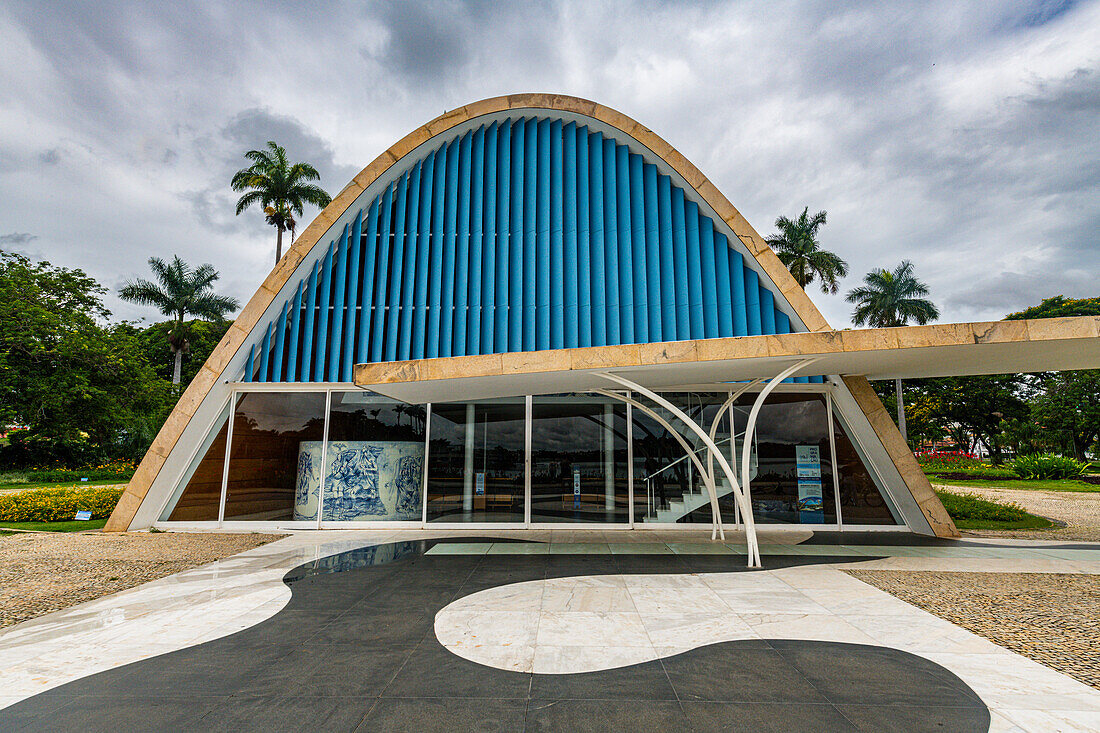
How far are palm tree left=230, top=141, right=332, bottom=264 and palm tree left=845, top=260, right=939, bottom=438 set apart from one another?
44.1m

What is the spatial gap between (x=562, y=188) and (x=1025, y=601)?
1323 cm

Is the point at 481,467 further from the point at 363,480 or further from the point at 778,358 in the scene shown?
the point at 778,358

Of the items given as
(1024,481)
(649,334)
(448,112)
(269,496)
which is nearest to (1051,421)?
(1024,481)

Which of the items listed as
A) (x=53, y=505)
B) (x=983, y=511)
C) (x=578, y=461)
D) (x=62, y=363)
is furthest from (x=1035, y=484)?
(x=62, y=363)

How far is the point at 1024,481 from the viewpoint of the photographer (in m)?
31.3

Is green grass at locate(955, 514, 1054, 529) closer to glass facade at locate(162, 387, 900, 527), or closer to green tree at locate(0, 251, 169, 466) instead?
glass facade at locate(162, 387, 900, 527)

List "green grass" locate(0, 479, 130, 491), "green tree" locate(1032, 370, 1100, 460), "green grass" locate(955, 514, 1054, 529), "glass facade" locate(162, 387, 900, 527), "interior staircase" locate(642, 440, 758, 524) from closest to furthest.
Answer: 1. "interior staircase" locate(642, 440, 758, 524)
2. "glass facade" locate(162, 387, 900, 527)
3. "green grass" locate(955, 514, 1054, 529)
4. "green grass" locate(0, 479, 130, 491)
5. "green tree" locate(1032, 370, 1100, 460)

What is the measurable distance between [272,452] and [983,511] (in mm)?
20773

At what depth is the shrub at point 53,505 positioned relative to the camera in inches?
615

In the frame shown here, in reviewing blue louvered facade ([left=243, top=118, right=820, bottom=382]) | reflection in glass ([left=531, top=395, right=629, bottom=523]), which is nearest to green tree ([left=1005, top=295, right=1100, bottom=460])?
blue louvered facade ([left=243, top=118, right=820, bottom=382])

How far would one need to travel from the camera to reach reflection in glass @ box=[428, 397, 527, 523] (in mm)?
14039

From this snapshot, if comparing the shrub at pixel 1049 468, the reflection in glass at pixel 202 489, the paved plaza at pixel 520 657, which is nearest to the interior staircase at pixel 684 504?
the paved plaza at pixel 520 657

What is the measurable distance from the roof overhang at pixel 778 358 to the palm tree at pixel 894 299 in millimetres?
38088

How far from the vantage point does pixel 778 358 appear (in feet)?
28.6
